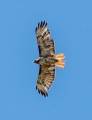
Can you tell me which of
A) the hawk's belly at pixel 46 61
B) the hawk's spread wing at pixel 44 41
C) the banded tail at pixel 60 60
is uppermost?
the hawk's spread wing at pixel 44 41

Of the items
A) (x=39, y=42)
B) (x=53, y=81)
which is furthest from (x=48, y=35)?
(x=53, y=81)

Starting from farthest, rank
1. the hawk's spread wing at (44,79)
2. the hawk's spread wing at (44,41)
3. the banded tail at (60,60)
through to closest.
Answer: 1. the hawk's spread wing at (44,79)
2. the hawk's spread wing at (44,41)
3. the banded tail at (60,60)

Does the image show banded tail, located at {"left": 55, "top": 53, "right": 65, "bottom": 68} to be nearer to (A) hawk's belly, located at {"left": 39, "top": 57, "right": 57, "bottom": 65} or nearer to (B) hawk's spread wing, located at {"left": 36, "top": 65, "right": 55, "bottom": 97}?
(A) hawk's belly, located at {"left": 39, "top": 57, "right": 57, "bottom": 65}

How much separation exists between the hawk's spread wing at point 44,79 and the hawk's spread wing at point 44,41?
2.83 feet

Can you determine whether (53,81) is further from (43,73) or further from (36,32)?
(36,32)

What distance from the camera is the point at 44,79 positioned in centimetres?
2589

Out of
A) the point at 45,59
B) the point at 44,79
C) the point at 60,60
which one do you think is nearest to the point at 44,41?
the point at 45,59

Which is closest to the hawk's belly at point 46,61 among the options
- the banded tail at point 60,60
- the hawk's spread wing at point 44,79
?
the banded tail at point 60,60

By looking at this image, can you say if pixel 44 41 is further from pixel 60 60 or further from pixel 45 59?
pixel 60 60

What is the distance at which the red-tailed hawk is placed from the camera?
2464 centimetres

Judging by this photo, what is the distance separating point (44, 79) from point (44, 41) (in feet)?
6.34

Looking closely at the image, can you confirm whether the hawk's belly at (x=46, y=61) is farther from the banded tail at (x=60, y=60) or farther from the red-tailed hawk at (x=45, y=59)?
the banded tail at (x=60, y=60)

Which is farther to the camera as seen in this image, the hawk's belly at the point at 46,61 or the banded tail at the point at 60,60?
the hawk's belly at the point at 46,61

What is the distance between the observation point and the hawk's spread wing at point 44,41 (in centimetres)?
2488
